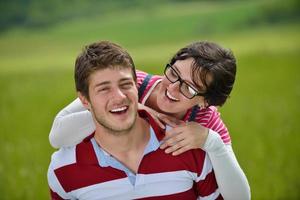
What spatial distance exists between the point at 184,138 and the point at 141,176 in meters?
0.26

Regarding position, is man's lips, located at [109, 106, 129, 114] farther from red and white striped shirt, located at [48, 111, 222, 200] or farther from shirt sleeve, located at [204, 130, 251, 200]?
shirt sleeve, located at [204, 130, 251, 200]

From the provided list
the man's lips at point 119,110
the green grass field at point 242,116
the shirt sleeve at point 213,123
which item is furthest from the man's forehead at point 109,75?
the green grass field at point 242,116

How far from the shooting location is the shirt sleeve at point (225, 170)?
2105 mm

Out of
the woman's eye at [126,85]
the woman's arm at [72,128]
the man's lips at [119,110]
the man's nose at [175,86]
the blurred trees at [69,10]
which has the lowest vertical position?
the woman's arm at [72,128]

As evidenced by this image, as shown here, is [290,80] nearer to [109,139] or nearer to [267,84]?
[267,84]

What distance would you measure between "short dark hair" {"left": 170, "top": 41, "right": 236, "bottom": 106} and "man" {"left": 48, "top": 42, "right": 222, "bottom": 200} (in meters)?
0.33

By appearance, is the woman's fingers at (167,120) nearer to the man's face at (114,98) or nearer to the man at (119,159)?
the man at (119,159)

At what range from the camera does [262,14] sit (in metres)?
25.7

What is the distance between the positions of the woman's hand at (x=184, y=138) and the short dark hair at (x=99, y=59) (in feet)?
1.06

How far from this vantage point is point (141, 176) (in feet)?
7.03

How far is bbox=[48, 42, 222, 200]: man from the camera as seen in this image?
2088 millimetres

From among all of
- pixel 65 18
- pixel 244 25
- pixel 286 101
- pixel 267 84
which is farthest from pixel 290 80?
pixel 65 18

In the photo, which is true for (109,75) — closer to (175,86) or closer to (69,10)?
(175,86)

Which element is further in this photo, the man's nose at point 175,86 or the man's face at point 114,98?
the man's nose at point 175,86
